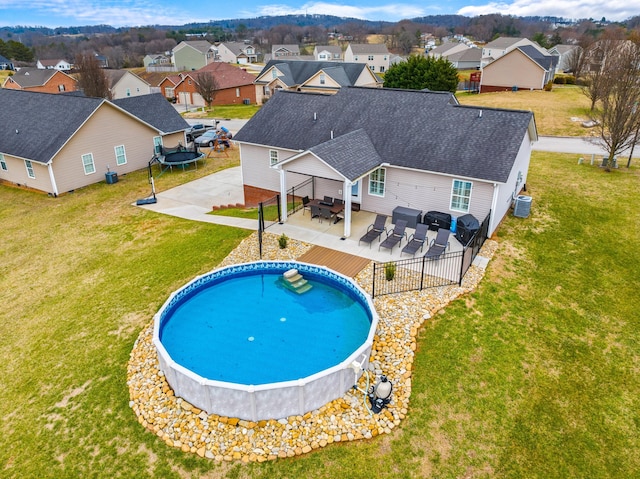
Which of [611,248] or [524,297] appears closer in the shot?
[524,297]

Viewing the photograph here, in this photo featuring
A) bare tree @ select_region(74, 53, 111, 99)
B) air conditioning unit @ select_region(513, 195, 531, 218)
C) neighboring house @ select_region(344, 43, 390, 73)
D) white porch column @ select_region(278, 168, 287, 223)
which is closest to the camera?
white porch column @ select_region(278, 168, 287, 223)

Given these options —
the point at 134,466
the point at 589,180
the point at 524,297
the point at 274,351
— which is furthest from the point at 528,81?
the point at 134,466

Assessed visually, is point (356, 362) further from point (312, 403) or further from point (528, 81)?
point (528, 81)

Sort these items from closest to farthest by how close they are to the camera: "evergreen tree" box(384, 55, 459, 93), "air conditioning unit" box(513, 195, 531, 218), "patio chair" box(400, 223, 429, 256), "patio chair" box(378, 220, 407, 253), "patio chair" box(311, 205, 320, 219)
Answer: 1. "patio chair" box(400, 223, 429, 256)
2. "patio chair" box(378, 220, 407, 253)
3. "patio chair" box(311, 205, 320, 219)
4. "air conditioning unit" box(513, 195, 531, 218)
5. "evergreen tree" box(384, 55, 459, 93)

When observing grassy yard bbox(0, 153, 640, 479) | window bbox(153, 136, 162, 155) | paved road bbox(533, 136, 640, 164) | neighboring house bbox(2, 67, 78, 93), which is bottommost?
grassy yard bbox(0, 153, 640, 479)

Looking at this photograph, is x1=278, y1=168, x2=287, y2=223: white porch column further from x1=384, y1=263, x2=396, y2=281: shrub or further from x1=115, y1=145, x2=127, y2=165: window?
x1=115, y1=145, x2=127, y2=165: window

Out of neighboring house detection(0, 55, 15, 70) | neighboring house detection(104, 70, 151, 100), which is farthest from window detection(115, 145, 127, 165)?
neighboring house detection(0, 55, 15, 70)

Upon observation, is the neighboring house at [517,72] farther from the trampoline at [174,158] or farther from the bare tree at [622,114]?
the trampoline at [174,158]

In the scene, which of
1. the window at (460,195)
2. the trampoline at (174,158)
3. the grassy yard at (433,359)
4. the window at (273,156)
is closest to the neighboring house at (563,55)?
the grassy yard at (433,359)
